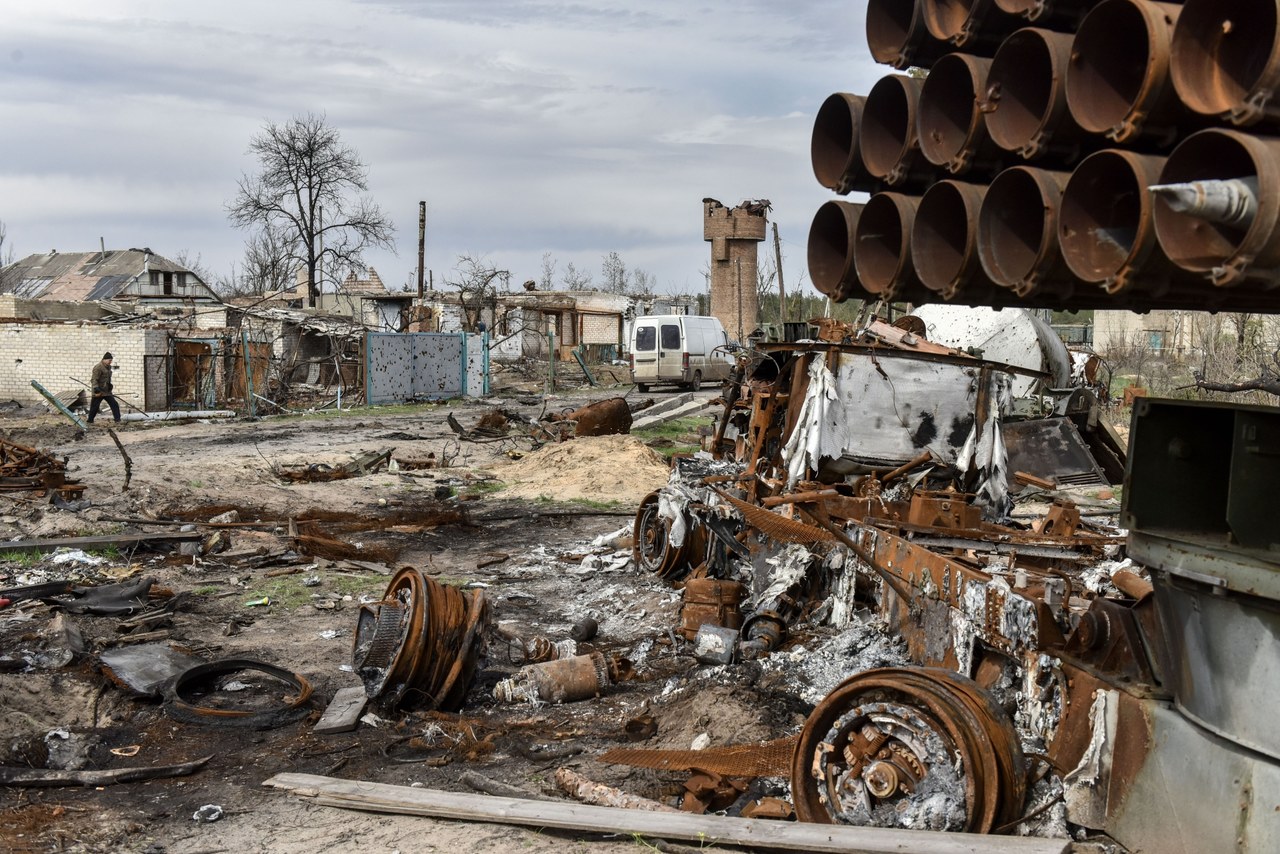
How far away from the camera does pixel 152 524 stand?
12.2m

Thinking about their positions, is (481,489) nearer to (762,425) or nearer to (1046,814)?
(762,425)

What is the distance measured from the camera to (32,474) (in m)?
13.8

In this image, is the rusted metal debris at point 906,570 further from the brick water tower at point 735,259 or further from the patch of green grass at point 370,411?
the brick water tower at point 735,259

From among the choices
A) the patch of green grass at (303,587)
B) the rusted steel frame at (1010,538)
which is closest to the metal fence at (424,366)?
the patch of green grass at (303,587)

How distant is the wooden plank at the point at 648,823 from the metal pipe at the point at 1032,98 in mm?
2290

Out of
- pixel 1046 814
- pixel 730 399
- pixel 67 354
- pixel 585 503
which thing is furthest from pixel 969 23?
pixel 67 354

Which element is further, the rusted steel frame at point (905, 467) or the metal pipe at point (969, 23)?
the rusted steel frame at point (905, 467)

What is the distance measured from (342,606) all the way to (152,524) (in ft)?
12.7

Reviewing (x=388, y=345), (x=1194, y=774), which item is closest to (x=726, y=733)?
(x=1194, y=774)

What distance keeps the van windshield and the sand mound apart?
1170 centimetres

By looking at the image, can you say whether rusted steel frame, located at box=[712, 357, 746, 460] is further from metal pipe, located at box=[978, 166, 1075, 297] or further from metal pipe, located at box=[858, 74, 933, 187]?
metal pipe, located at box=[978, 166, 1075, 297]

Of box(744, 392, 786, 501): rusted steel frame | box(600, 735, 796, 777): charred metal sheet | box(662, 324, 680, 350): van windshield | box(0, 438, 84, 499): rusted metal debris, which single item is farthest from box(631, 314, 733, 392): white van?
box(600, 735, 796, 777): charred metal sheet

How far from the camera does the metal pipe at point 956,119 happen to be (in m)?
3.30

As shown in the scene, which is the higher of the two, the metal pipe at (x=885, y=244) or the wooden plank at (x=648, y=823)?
the metal pipe at (x=885, y=244)
